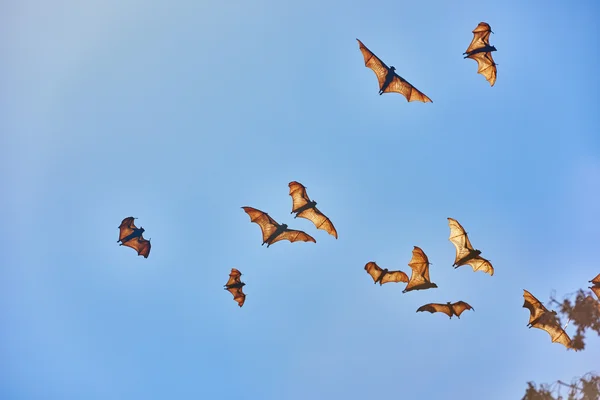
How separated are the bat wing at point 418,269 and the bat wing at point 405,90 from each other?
27.3ft

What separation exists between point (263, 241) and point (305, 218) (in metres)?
2.65

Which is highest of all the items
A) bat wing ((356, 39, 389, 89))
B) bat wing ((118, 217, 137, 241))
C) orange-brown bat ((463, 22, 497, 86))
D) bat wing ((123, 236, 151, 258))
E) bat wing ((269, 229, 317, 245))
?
orange-brown bat ((463, 22, 497, 86))

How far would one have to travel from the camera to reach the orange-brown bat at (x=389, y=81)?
21.8m

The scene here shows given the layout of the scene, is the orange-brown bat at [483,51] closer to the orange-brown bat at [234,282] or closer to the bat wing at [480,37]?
the bat wing at [480,37]

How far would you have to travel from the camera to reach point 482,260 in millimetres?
21250

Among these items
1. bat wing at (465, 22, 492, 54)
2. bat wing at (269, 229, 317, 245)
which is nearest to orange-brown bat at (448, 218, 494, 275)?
bat wing at (269, 229, 317, 245)

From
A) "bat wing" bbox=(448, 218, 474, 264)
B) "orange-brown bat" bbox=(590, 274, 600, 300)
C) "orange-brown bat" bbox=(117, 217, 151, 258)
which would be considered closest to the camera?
"orange-brown bat" bbox=(590, 274, 600, 300)

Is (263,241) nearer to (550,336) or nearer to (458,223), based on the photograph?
(458,223)

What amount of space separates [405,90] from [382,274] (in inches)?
400

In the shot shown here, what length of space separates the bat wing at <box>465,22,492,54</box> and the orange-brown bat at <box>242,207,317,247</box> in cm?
1362

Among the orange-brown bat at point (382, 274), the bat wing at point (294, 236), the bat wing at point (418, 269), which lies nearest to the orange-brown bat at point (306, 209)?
the bat wing at point (294, 236)

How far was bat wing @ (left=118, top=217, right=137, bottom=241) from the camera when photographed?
A: 23422 mm

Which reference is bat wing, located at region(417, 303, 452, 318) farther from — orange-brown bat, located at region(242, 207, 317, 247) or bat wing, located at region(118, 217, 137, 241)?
bat wing, located at region(118, 217, 137, 241)

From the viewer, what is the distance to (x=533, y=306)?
21.2 m
